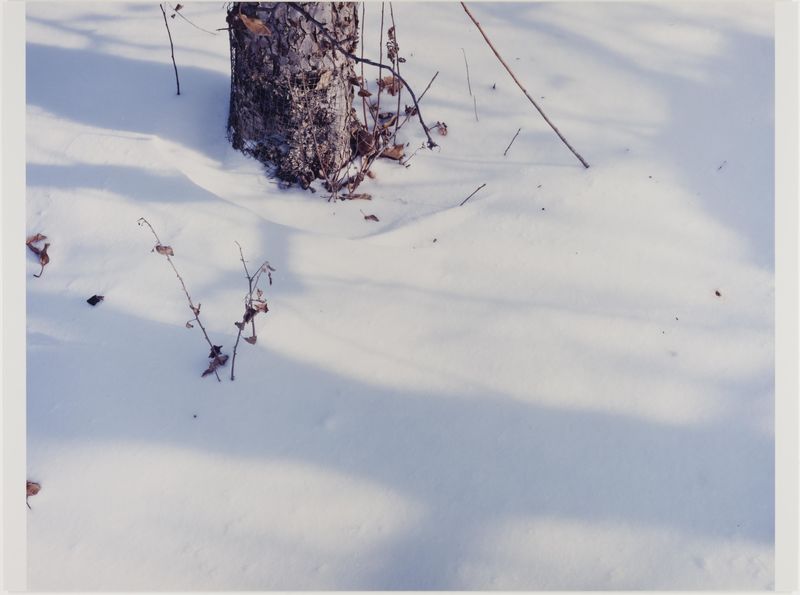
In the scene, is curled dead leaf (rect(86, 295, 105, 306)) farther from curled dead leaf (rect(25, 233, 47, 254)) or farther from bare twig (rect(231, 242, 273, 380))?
bare twig (rect(231, 242, 273, 380))

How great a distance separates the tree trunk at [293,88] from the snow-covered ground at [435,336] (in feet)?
0.52

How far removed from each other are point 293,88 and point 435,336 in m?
1.19

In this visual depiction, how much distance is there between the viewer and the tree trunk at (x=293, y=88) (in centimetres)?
209

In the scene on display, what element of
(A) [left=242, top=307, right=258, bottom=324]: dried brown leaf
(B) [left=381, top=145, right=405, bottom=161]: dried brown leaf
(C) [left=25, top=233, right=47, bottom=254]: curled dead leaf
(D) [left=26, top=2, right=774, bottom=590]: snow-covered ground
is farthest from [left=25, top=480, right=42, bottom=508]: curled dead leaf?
Result: (B) [left=381, top=145, right=405, bottom=161]: dried brown leaf

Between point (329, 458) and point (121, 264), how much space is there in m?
1.18

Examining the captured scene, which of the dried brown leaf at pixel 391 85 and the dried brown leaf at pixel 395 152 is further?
the dried brown leaf at pixel 391 85

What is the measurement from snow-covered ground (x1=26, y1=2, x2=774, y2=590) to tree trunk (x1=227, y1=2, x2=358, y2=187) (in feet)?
0.52

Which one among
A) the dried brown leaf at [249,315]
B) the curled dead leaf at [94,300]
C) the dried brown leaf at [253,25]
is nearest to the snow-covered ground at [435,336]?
the curled dead leaf at [94,300]

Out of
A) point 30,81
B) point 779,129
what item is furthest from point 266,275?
point 779,129

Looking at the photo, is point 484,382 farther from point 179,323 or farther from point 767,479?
point 179,323

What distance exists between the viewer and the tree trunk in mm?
2094

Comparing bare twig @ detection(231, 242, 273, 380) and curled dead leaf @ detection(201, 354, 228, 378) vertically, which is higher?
bare twig @ detection(231, 242, 273, 380)

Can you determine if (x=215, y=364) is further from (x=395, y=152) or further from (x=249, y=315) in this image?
(x=395, y=152)

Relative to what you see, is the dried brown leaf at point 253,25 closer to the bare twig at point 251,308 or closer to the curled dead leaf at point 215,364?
the bare twig at point 251,308
